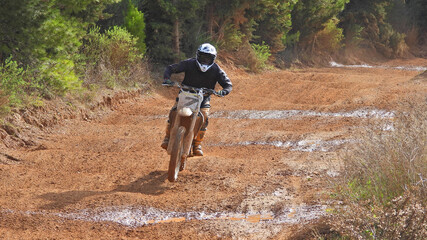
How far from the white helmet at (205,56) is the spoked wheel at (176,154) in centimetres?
118

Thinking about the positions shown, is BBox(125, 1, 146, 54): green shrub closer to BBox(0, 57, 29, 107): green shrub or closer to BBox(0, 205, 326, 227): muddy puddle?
BBox(0, 57, 29, 107): green shrub

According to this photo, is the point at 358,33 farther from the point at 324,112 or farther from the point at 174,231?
the point at 174,231

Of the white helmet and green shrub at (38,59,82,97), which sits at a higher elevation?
the white helmet

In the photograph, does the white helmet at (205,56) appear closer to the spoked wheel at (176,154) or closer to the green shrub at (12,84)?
the spoked wheel at (176,154)

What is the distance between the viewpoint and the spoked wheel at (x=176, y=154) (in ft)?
22.8

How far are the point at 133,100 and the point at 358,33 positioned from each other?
82.6 ft

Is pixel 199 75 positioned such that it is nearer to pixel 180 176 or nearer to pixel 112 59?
pixel 180 176

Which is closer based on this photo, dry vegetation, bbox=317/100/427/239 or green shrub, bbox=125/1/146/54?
dry vegetation, bbox=317/100/427/239

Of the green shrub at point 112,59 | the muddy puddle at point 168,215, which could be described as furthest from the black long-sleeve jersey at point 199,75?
the green shrub at point 112,59

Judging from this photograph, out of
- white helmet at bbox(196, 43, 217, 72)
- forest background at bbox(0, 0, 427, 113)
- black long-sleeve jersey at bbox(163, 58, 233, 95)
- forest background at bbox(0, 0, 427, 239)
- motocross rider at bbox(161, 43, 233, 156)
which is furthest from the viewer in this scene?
forest background at bbox(0, 0, 427, 113)

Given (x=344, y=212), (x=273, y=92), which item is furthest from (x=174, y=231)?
(x=273, y=92)

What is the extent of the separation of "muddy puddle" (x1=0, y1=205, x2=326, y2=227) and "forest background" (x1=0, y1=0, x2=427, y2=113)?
4.41 meters

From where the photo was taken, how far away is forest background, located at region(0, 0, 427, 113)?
1009 cm

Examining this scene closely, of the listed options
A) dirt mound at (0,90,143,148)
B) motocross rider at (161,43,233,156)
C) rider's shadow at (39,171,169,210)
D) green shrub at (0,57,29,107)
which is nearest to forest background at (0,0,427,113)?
green shrub at (0,57,29,107)
